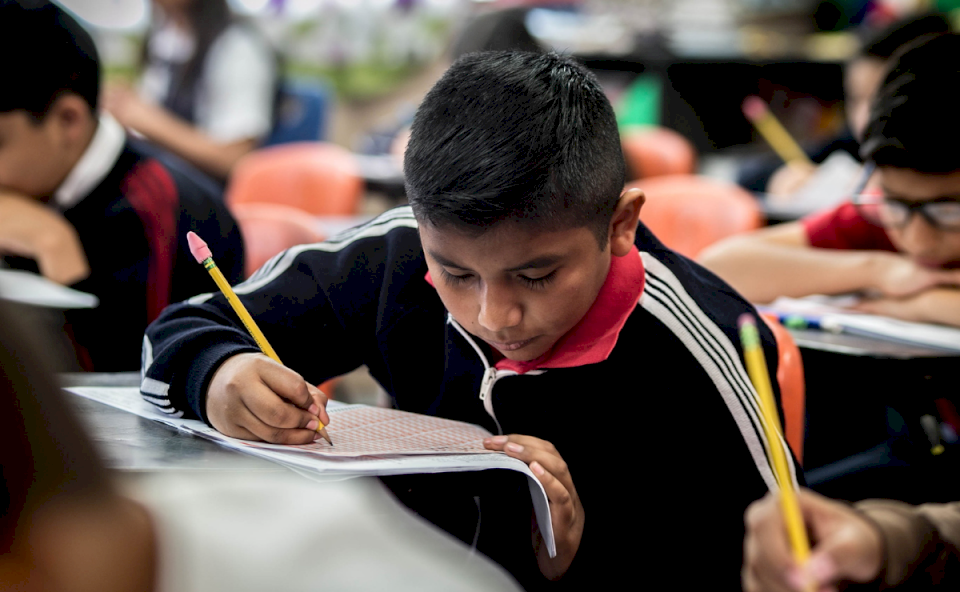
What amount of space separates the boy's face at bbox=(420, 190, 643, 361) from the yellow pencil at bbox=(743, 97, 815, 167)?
9.67 feet

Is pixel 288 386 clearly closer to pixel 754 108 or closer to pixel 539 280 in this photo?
pixel 539 280

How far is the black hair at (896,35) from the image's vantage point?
9.88 ft

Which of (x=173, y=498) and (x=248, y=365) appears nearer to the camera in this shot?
(x=173, y=498)

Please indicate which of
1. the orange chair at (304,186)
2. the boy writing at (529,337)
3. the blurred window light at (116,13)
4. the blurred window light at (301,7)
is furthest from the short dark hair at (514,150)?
the blurred window light at (301,7)

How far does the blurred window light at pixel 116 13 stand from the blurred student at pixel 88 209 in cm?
219

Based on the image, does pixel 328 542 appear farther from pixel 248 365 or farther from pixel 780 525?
pixel 248 365

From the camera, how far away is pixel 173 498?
39cm

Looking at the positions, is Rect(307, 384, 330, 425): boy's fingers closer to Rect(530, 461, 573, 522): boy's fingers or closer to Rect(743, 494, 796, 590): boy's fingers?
Rect(530, 461, 573, 522): boy's fingers

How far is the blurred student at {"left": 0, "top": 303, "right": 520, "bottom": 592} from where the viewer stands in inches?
12.7

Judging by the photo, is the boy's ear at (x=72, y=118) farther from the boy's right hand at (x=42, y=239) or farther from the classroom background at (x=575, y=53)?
the classroom background at (x=575, y=53)

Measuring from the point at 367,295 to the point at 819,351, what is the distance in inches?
23.7

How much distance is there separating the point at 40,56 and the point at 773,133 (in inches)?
130

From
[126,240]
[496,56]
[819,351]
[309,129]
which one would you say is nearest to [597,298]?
[496,56]

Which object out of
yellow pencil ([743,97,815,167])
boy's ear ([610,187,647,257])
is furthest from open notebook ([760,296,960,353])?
yellow pencil ([743,97,815,167])
